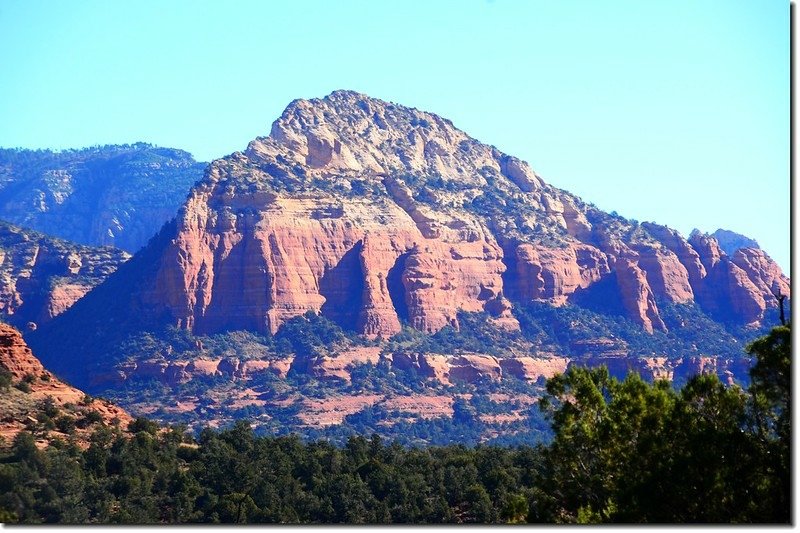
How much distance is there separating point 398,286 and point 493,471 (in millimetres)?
123139

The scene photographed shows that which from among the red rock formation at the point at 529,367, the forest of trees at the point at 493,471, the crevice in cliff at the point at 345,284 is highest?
the crevice in cliff at the point at 345,284

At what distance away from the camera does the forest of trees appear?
131 feet

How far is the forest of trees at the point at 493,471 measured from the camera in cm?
3988

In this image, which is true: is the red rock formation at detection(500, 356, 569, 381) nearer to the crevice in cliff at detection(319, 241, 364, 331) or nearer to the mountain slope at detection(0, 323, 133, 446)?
the crevice in cliff at detection(319, 241, 364, 331)

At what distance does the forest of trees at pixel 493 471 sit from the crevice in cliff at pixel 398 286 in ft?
341

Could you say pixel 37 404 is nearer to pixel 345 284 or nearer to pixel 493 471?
pixel 493 471

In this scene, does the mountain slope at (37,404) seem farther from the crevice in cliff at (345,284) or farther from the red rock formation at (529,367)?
the crevice in cliff at (345,284)

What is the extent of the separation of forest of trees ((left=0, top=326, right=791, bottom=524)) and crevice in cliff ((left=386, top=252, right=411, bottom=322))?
104m

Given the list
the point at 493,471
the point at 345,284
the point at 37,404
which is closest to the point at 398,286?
the point at 345,284

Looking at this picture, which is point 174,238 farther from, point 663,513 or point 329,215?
point 663,513

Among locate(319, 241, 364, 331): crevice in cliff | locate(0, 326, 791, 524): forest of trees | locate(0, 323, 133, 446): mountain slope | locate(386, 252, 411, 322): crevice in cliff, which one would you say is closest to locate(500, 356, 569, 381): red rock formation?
locate(386, 252, 411, 322): crevice in cliff

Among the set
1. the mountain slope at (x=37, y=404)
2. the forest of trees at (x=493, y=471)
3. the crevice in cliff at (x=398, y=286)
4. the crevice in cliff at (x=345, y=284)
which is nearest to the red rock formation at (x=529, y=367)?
the crevice in cliff at (x=398, y=286)

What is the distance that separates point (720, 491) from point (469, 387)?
469 feet

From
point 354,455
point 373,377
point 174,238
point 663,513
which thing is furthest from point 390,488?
point 174,238
